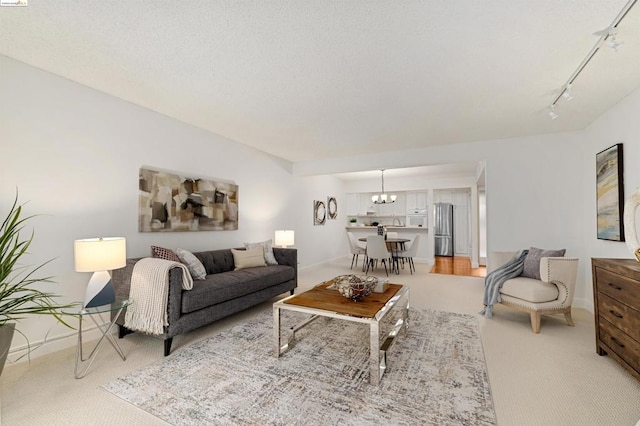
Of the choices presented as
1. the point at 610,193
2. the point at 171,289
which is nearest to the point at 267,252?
the point at 171,289

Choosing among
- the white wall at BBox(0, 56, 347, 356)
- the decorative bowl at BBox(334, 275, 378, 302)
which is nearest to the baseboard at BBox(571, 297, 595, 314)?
the decorative bowl at BBox(334, 275, 378, 302)

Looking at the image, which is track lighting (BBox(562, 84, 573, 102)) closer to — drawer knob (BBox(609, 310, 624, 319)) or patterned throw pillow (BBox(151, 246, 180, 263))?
drawer knob (BBox(609, 310, 624, 319))

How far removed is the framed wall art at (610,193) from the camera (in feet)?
9.81

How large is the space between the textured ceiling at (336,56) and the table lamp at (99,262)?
60.0 inches

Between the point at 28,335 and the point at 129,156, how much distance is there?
6.16 ft

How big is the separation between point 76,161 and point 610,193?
5.73m

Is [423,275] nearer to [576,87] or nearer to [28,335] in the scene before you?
[576,87]

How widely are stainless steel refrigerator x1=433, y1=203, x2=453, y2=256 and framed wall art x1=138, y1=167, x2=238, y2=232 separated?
6.56 metres

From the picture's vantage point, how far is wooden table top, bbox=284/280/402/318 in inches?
86.2

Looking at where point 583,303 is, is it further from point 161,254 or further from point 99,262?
point 99,262

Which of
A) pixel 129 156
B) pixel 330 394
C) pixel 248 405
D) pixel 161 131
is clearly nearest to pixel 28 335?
pixel 129 156

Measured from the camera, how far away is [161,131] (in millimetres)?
3473

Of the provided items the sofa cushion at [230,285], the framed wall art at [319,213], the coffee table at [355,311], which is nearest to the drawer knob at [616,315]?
the coffee table at [355,311]

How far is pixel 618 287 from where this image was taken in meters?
2.13
